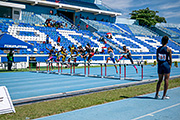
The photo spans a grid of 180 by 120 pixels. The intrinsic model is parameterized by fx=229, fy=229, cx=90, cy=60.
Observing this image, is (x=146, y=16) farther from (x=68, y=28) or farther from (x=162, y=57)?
(x=162, y=57)

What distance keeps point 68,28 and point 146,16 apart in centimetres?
3141

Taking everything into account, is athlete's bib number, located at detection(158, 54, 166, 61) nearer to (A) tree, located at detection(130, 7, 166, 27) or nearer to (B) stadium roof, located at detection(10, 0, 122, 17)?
(B) stadium roof, located at detection(10, 0, 122, 17)

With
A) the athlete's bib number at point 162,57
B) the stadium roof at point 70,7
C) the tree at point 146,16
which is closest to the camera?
the athlete's bib number at point 162,57

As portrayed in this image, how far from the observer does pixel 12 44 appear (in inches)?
659

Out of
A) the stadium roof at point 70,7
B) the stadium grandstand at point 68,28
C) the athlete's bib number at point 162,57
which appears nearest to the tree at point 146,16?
the stadium grandstand at point 68,28

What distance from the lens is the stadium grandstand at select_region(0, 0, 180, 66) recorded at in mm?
26502

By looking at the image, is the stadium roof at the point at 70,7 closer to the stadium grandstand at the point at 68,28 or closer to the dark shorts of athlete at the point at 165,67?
the stadium grandstand at the point at 68,28

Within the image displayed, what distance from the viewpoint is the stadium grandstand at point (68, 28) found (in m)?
26.5

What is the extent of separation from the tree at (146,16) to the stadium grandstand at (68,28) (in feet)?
12.2

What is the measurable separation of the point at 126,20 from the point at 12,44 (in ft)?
124

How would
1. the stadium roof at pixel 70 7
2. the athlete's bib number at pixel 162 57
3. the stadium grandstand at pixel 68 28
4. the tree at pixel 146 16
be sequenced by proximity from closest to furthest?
1. the athlete's bib number at pixel 162 57
2. the stadium grandstand at pixel 68 28
3. the stadium roof at pixel 70 7
4. the tree at pixel 146 16

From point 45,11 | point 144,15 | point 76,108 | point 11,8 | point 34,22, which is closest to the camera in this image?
point 76,108

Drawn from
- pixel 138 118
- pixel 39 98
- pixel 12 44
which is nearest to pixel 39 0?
pixel 12 44

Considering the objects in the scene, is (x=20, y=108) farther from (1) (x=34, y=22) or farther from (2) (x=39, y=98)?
(1) (x=34, y=22)
